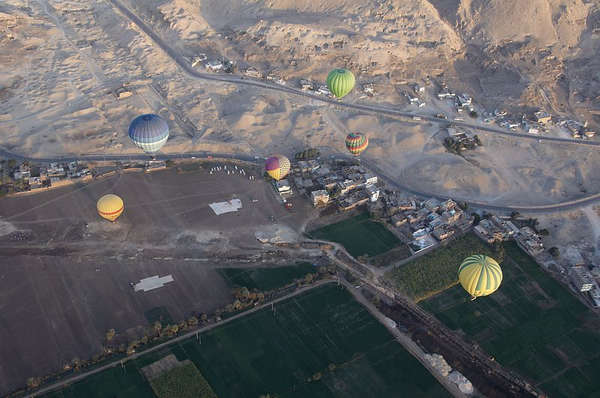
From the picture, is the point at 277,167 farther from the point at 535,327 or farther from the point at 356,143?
the point at 535,327

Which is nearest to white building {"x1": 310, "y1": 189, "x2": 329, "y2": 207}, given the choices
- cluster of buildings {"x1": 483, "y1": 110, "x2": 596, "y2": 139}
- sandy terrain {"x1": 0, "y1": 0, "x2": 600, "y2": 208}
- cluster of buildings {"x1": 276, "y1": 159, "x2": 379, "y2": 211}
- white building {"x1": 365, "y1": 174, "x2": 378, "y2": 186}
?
cluster of buildings {"x1": 276, "y1": 159, "x2": 379, "y2": 211}

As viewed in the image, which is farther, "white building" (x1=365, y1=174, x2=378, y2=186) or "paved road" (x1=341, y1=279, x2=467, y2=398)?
"white building" (x1=365, y1=174, x2=378, y2=186)

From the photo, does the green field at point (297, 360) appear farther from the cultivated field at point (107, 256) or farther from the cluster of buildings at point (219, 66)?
the cluster of buildings at point (219, 66)

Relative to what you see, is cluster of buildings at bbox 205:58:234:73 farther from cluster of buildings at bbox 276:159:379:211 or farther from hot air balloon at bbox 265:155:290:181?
hot air balloon at bbox 265:155:290:181

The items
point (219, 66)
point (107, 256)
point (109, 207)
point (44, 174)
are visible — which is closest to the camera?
point (107, 256)

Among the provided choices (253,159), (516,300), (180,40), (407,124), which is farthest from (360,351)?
(180,40)

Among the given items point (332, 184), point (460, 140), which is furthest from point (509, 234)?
point (332, 184)
